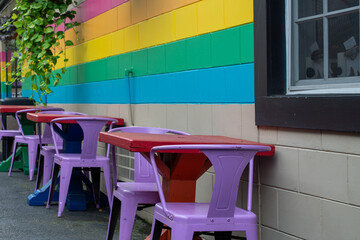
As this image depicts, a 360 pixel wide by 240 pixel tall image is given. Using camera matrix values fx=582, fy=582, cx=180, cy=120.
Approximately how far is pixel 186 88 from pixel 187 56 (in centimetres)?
21

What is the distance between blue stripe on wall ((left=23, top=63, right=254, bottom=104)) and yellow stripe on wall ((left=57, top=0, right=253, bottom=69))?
255mm

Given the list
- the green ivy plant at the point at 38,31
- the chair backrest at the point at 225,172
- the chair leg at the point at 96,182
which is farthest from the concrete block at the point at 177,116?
the green ivy plant at the point at 38,31

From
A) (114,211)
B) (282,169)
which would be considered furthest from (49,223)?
(282,169)

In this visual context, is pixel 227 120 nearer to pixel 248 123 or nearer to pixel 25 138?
pixel 248 123

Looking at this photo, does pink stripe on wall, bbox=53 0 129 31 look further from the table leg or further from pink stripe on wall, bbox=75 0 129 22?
the table leg

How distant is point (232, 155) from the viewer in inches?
94.5

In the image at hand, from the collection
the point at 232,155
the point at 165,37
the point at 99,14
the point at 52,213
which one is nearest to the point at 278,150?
the point at 232,155

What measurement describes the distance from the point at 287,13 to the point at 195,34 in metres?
0.91

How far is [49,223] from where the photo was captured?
14.6 ft

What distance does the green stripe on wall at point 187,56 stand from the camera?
3192mm

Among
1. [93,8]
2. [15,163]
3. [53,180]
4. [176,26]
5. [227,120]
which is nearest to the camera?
[227,120]

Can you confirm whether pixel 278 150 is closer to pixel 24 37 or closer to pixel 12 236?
pixel 12 236

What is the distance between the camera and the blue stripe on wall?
3.19 meters

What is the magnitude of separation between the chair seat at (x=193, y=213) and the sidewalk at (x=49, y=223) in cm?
146
